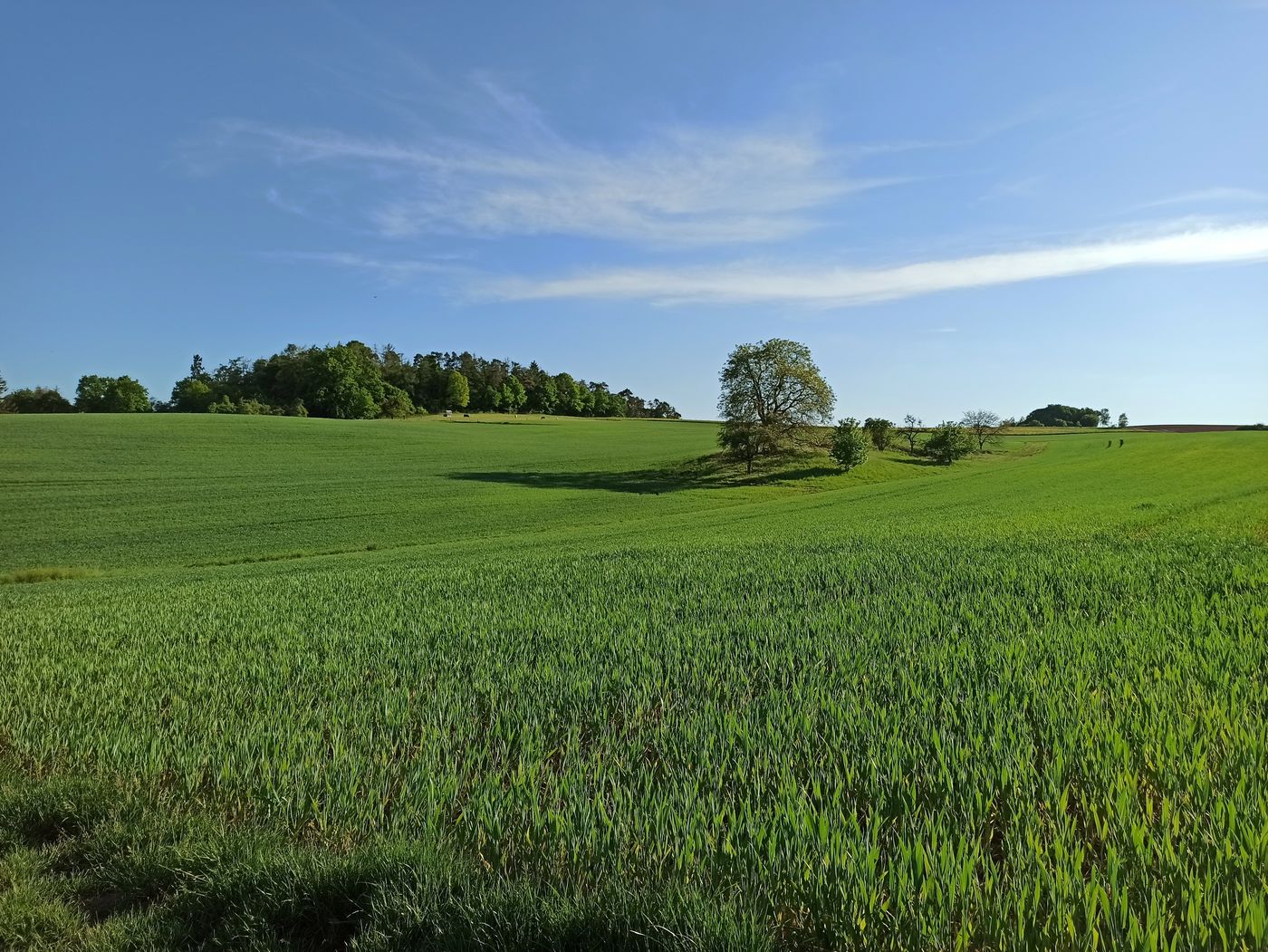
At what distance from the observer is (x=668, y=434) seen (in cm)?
8681

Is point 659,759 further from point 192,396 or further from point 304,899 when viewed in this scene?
point 192,396

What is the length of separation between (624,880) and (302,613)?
8.20m

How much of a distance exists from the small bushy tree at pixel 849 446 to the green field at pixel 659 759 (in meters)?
39.5

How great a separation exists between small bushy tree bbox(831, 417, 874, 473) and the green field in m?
39.5

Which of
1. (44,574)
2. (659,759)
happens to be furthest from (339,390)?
(659,759)

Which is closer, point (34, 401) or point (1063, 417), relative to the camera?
point (34, 401)

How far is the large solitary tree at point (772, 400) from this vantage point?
172 feet

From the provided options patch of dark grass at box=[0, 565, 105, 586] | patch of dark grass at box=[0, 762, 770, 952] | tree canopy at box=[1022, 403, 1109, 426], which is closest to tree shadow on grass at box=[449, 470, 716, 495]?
patch of dark grass at box=[0, 565, 105, 586]

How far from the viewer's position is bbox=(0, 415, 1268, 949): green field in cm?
271

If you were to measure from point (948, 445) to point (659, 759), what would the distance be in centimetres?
7137

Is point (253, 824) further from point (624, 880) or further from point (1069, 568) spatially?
point (1069, 568)

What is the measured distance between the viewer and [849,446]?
5162 centimetres

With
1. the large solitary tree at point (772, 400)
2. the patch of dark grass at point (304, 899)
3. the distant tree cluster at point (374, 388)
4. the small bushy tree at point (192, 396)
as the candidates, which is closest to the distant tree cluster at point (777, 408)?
the large solitary tree at point (772, 400)

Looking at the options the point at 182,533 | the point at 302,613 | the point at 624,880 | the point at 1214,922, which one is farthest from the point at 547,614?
the point at 182,533
